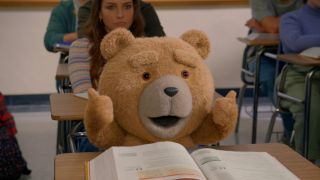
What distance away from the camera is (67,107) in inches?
66.4

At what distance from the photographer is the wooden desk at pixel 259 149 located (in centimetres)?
100

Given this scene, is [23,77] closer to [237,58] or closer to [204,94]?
[237,58]

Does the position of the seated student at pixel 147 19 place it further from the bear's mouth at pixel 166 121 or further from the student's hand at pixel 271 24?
the bear's mouth at pixel 166 121

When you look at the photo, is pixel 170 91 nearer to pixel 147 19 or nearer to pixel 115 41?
pixel 115 41

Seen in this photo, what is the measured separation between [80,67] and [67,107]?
1.31 ft

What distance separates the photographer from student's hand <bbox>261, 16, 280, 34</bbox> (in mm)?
3189

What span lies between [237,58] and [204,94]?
136 inches

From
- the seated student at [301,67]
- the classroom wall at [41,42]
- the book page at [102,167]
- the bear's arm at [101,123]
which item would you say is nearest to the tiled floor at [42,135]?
the classroom wall at [41,42]

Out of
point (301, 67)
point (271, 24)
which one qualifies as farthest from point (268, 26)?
point (301, 67)

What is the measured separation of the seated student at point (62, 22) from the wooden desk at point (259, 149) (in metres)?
2.01

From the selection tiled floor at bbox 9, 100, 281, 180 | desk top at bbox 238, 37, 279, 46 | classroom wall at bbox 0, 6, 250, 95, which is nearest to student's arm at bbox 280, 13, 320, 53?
desk top at bbox 238, 37, 279, 46

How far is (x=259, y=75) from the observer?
2986 millimetres

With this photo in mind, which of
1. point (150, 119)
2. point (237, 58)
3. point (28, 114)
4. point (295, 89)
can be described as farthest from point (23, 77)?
point (150, 119)

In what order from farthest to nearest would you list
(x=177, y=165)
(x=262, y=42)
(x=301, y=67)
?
1. (x=262, y=42)
2. (x=301, y=67)
3. (x=177, y=165)
